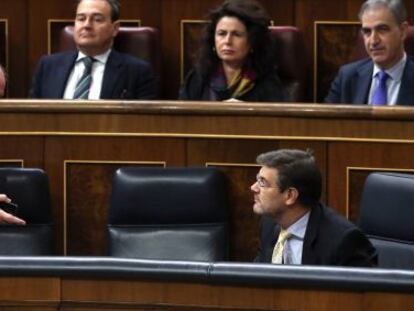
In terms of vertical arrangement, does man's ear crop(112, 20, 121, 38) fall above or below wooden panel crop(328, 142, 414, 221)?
above

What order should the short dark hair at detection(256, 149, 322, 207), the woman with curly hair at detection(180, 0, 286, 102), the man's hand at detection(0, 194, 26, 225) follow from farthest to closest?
the woman with curly hair at detection(180, 0, 286, 102), the man's hand at detection(0, 194, 26, 225), the short dark hair at detection(256, 149, 322, 207)

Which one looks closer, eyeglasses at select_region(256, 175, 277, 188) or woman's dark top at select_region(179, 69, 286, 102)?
eyeglasses at select_region(256, 175, 277, 188)

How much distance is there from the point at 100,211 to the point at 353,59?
81 centimetres

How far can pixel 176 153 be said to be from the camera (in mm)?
2496

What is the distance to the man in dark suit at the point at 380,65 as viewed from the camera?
270 cm

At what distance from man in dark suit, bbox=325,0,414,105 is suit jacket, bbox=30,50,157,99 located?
47 cm

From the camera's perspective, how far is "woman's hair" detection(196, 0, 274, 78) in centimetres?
283

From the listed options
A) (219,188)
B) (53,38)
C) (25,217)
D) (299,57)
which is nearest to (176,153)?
(219,188)

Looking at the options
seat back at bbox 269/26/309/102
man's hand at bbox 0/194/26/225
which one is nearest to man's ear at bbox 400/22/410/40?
seat back at bbox 269/26/309/102

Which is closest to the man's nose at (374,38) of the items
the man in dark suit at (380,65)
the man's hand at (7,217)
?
the man in dark suit at (380,65)

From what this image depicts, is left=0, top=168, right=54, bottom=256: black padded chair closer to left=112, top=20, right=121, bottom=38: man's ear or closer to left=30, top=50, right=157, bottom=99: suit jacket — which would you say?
left=30, top=50, right=157, bottom=99: suit jacket

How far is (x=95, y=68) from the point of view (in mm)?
2941

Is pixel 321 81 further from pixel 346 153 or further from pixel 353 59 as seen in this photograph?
pixel 346 153

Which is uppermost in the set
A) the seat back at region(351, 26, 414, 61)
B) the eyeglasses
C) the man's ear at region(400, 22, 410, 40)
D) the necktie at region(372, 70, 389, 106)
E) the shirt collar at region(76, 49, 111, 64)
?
the man's ear at region(400, 22, 410, 40)
